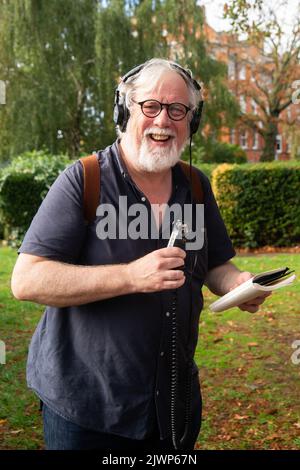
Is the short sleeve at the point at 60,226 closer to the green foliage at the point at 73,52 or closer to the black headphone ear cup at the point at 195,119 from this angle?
the black headphone ear cup at the point at 195,119

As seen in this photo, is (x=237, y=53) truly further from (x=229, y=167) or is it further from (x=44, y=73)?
(x=229, y=167)

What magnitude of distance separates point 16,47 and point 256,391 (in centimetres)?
1789

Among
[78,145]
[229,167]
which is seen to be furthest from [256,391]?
[78,145]

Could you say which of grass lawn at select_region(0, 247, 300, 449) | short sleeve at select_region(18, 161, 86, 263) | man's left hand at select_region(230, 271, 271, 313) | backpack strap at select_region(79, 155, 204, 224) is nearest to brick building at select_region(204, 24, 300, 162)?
grass lawn at select_region(0, 247, 300, 449)

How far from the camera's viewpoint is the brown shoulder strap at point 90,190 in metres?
1.83

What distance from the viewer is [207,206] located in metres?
2.19

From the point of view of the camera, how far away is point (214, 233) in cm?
223

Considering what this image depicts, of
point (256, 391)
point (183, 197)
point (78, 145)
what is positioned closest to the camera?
point (183, 197)

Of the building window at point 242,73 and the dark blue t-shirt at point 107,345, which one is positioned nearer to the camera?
the dark blue t-shirt at point 107,345

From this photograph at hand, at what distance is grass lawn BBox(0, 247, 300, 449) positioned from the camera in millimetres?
4371

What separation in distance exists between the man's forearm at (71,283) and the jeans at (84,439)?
1.43 feet

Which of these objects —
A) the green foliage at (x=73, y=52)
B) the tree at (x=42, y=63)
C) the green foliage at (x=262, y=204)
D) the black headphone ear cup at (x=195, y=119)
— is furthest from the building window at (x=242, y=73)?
the black headphone ear cup at (x=195, y=119)

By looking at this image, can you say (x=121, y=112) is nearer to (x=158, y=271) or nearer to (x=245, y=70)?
(x=158, y=271)

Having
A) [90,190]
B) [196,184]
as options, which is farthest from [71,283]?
[196,184]
